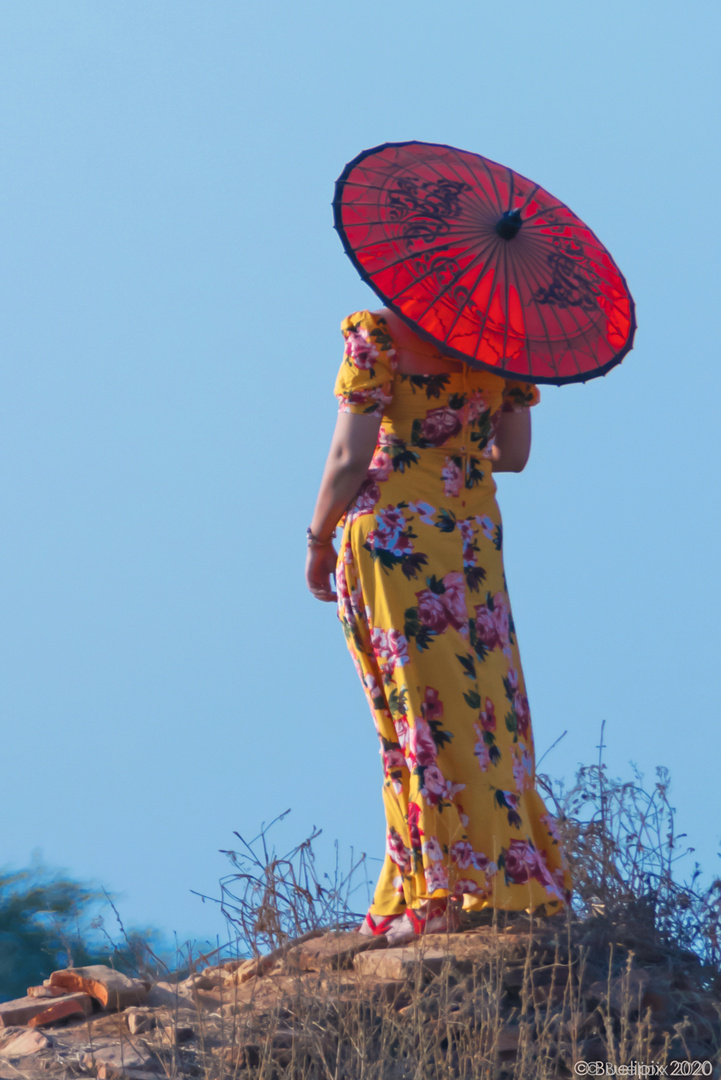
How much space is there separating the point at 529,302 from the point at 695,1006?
2387 mm

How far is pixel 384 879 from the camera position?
395cm

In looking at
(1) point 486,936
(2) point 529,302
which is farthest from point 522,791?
(2) point 529,302

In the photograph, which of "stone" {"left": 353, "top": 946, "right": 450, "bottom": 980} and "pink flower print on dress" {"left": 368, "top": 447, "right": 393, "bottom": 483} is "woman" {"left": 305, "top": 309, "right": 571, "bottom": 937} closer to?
"pink flower print on dress" {"left": 368, "top": 447, "right": 393, "bottom": 483}

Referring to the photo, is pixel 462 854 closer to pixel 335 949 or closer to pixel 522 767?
pixel 522 767

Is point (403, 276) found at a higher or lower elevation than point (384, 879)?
higher

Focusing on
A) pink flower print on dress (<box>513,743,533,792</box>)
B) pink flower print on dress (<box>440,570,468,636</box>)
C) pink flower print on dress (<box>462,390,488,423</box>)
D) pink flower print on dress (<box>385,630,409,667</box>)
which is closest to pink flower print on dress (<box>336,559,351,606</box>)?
pink flower print on dress (<box>385,630,409,667</box>)

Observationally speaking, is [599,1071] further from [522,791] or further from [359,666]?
[359,666]

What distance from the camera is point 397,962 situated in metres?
3.48

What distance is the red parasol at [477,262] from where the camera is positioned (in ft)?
12.1

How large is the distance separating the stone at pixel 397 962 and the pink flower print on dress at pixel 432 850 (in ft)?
0.93

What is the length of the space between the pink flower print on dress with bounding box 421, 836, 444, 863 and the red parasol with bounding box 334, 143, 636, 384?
1.55m

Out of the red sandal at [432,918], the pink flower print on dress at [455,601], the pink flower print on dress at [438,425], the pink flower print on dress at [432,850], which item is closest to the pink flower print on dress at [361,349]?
the pink flower print on dress at [438,425]

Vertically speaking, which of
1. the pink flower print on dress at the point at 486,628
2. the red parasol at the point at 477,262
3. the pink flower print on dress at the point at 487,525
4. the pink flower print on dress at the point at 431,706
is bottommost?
the pink flower print on dress at the point at 431,706

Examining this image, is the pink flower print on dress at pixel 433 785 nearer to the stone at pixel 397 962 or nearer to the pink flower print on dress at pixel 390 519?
the stone at pixel 397 962
